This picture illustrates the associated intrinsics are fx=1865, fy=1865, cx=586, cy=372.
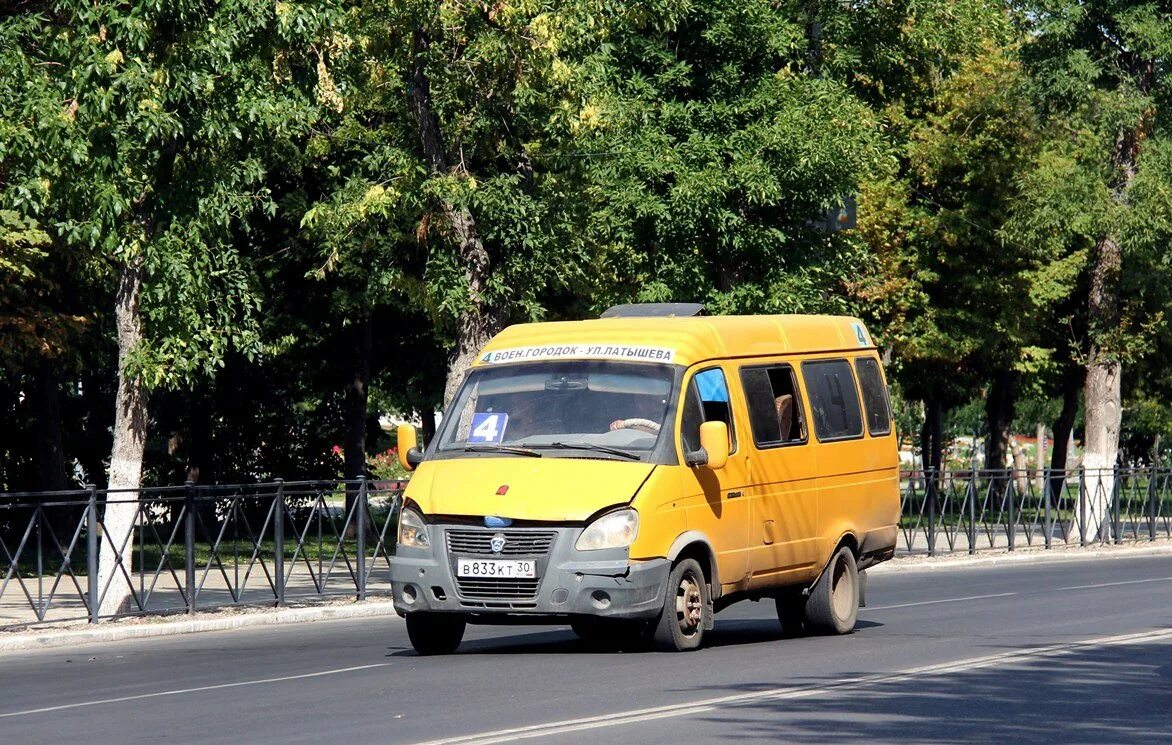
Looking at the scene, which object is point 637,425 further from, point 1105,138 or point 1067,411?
point 1067,411

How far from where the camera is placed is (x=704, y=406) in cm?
1432

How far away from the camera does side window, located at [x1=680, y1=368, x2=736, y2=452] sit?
13.9m

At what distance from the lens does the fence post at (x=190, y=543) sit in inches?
730

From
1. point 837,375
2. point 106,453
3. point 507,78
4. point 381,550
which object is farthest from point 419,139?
point 106,453

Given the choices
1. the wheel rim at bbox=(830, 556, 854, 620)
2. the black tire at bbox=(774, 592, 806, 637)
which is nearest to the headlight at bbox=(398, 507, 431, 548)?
the black tire at bbox=(774, 592, 806, 637)

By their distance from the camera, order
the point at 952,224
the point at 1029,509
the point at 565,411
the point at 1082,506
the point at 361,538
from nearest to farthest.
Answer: the point at 565,411 → the point at 361,538 → the point at 1029,509 → the point at 1082,506 → the point at 952,224

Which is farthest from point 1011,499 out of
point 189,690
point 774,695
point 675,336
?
point 189,690

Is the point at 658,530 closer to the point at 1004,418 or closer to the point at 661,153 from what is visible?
the point at 661,153

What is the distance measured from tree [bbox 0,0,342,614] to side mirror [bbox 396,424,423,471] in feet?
14.4

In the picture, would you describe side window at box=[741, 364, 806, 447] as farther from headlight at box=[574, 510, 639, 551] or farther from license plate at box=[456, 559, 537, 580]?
license plate at box=[456, 559, 537, 580]

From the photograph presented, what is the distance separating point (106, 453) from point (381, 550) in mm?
18256

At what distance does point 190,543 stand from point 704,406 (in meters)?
6.76

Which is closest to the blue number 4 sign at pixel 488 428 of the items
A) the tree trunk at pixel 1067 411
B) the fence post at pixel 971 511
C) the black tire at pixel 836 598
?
the black tire at pixel 836 598

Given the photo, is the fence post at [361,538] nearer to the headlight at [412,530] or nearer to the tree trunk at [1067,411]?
the headlight at [412,530]
